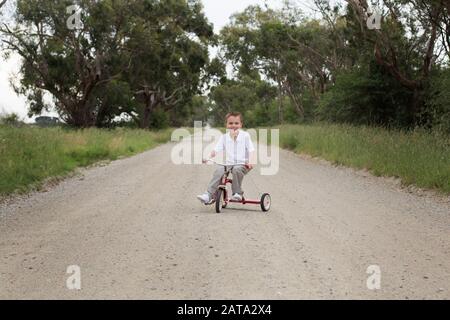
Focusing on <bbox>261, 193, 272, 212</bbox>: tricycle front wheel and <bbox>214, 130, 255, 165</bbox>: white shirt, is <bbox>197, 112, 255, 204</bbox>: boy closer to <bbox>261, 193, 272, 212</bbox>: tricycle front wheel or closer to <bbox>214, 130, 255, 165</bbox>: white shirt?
<bbox>214, 130, 255, 165</bbox>: white shirt

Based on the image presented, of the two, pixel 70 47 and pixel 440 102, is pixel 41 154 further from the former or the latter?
pixel 70 47

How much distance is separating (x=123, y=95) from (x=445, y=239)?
4369 cm

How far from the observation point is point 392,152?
57.5 ft

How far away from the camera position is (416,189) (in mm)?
13672

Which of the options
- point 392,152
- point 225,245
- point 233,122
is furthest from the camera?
point 392,152

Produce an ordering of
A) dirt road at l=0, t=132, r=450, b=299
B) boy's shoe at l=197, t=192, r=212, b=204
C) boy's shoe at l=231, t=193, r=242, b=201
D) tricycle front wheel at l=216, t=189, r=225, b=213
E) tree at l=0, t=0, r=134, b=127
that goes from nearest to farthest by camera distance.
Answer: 1. dirt road at l=0, t=132, r=450, b=299
2. tricycle front wheel at l=216, t=189, r=225, b=213
3. boy's shoe at l=197, t=192, r=212, b=204
4. boy's shoe at l=231, t=193, r=242, b=201
5. tree at l=0, t=0, r=134, b=127

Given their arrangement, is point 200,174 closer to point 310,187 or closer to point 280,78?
point 310,187

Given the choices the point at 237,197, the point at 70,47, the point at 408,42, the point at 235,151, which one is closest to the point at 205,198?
the point at 237,197

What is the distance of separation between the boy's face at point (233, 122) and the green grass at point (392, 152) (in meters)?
5.01

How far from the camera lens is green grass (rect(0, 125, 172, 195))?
564 inches

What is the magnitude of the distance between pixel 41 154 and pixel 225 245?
37.6 feet

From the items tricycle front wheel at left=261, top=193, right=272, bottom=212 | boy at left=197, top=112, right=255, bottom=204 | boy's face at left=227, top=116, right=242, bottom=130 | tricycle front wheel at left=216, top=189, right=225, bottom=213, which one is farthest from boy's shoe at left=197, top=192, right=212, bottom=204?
boy's face at left=227, top=116, right=242, bottom=130

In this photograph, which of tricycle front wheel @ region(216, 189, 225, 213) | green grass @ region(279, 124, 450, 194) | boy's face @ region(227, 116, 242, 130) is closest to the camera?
tricycle front wheel @ region(216, 189, 225, 213)

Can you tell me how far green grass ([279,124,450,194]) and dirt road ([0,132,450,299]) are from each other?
0.94m
